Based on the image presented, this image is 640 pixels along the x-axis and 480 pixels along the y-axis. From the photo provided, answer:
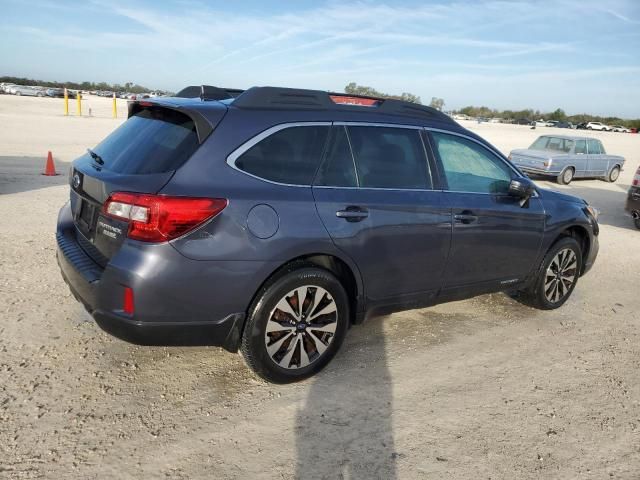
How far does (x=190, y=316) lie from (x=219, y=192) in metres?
0.73

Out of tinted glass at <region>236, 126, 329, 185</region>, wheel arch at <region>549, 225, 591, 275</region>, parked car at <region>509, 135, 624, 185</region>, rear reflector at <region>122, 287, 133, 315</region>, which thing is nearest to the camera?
rear reflector at <region>122, 287, 133, 315</region>

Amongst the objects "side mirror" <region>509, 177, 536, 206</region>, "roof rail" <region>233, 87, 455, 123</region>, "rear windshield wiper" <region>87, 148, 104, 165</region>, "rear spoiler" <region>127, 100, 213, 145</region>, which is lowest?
"side mirror" <region>509, 177, 536, 206</region>

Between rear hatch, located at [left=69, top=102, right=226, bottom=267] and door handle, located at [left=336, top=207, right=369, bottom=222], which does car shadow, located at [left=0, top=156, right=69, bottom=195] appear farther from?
door handle, located at [left=336, top=207, right=369, bottom=222]

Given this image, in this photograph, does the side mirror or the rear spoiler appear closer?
the rear spoiler

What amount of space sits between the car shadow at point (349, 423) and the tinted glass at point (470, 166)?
4.99 ft

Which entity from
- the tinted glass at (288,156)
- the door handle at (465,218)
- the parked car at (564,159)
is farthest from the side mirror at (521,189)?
the parked car at (564,159)

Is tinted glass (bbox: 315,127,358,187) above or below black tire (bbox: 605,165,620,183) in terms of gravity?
above

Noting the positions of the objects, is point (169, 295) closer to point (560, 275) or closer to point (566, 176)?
point (560, 275)

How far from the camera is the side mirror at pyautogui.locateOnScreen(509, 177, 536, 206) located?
14.5 ft

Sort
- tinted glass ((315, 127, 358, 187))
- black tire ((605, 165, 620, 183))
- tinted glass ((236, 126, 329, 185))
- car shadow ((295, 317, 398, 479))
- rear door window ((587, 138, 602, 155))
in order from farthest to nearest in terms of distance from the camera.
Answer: black tire ((605, 165, 620, 183)) → rear door window ((587, 138, 602, 155)) → tinted glass ((315, 127, 358, 187)) → tinted glass ((236, 126, 329, 185)) → car shadow ((295, 317, 398, 479))

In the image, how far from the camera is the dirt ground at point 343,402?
9.11 feet

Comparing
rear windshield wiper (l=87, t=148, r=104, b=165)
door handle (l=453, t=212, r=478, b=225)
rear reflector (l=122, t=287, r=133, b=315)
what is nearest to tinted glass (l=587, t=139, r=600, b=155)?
door handle (l=453, t=212, r=478, b=225)

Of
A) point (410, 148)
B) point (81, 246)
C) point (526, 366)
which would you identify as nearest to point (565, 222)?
point (526, 366)

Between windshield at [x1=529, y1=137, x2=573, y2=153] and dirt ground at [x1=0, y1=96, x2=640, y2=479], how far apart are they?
13116 mm
